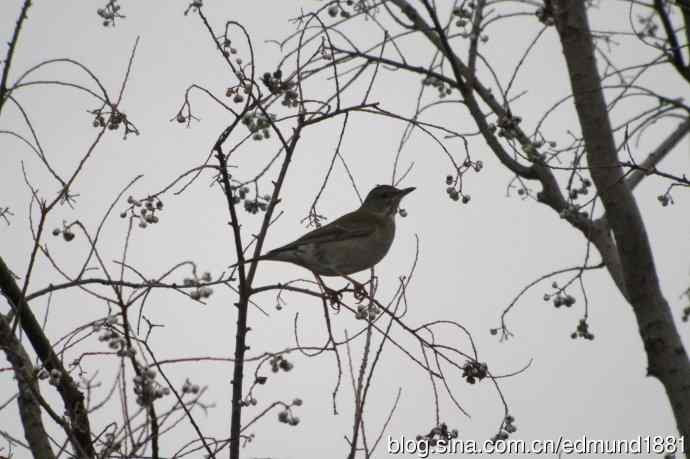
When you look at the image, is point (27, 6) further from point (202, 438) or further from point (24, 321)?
point (202, 438)

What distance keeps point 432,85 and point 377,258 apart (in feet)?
8.68

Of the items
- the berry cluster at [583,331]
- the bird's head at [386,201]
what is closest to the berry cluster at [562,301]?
the berry cluster at [583,331]

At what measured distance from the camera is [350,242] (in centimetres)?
841

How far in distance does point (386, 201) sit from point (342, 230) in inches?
55.4

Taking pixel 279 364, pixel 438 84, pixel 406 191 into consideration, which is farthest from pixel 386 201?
pixel 279 364

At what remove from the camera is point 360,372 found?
4398 millimetres

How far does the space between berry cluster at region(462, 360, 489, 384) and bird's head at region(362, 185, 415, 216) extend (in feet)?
16.5

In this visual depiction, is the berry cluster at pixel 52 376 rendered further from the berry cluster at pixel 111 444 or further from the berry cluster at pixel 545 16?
the berry cluster at pixel 545 16

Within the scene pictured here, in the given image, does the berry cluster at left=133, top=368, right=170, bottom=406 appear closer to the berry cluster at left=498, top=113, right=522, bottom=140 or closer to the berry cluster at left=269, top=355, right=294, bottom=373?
the berry cluster at left=269, top=355, right=294, bottom=373

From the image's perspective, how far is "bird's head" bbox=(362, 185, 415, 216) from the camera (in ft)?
31.6

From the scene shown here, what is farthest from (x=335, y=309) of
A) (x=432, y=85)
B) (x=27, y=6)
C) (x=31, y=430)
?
(x=27, y=6)

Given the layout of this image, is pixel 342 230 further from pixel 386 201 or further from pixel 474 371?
pixel 474 371

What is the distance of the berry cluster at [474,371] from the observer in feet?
15.0

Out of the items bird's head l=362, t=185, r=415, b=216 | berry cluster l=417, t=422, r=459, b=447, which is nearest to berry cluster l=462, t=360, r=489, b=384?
berry cluster l=417, t=422, r=459, b=447
